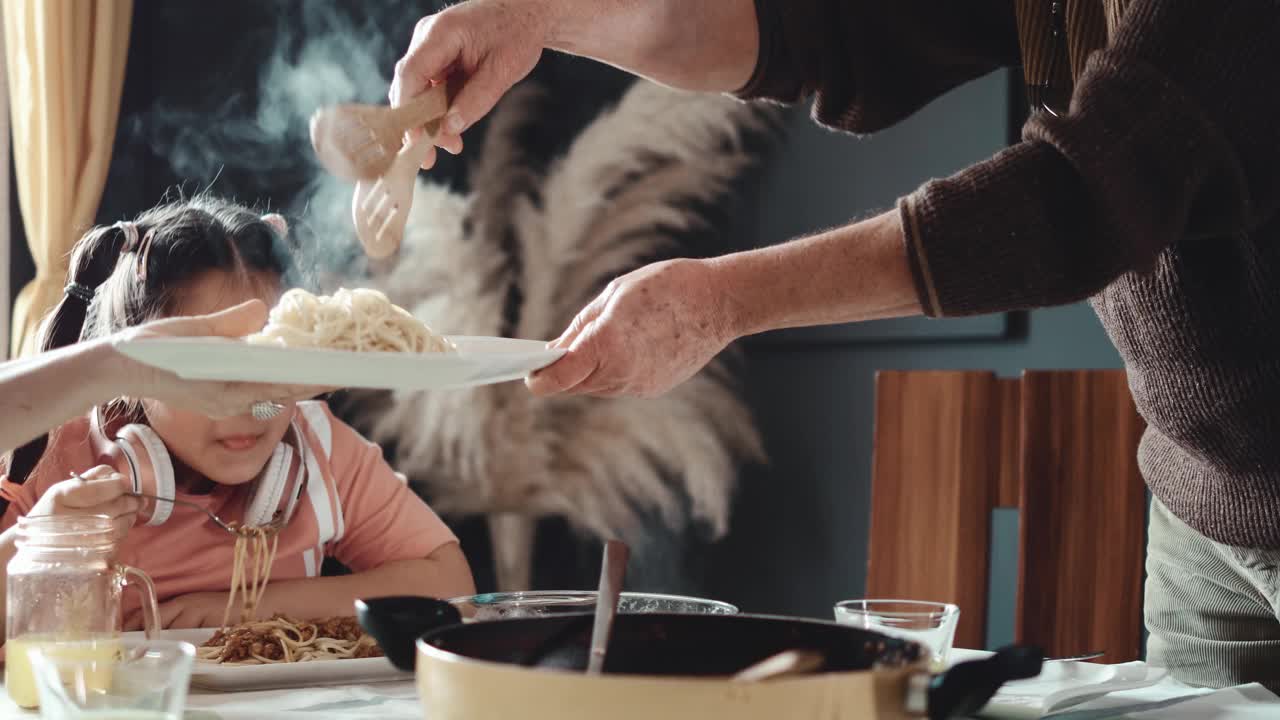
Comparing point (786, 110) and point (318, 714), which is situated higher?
point (786, 110)

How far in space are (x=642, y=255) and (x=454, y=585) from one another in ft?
4.15

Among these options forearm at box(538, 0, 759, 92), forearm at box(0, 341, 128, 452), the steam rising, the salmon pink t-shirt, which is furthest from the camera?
the steam rising

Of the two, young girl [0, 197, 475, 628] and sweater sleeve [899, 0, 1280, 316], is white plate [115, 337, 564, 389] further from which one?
young girl [0, 197, 475, 628]

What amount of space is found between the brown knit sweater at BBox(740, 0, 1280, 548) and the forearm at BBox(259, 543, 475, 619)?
845 millimetres

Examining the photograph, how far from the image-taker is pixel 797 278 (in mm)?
1118

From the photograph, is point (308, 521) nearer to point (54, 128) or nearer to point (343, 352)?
point (343, 352)

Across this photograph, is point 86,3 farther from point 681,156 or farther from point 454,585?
point 454,585

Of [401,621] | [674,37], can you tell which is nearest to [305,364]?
[401,621]

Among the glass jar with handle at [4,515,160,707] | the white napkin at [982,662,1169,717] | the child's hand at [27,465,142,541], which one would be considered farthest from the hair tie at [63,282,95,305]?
the white napkin at [982,662,1169,717]

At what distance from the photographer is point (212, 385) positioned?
110 centimetres

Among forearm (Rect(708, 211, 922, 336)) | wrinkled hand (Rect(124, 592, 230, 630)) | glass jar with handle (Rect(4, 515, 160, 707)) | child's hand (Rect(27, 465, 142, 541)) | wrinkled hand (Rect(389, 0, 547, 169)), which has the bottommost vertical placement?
wrinkled hand (Rect(124, 592, 230, 630))

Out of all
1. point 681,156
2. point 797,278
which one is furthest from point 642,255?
point 797,278

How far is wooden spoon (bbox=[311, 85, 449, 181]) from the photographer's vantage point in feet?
3.52

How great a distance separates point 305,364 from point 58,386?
0.34 m
